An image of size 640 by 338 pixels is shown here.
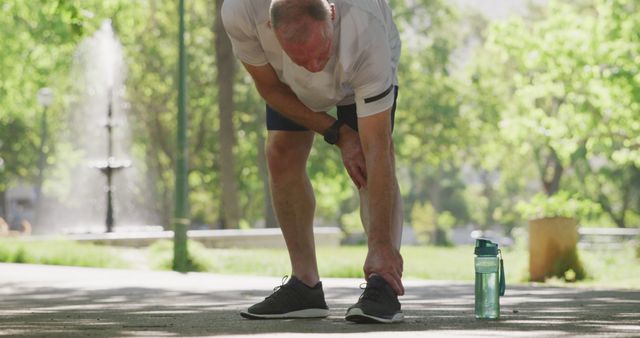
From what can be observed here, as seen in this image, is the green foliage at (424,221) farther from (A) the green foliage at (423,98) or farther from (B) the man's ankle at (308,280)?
(B) the man's ankle at (308,280)

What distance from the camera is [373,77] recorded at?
224 inches

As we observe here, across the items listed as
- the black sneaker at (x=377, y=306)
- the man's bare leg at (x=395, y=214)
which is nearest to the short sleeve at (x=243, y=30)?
the man's bare leg at (x=395, y=214)

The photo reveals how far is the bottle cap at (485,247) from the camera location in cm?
594

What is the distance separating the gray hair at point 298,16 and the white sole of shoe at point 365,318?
116cm

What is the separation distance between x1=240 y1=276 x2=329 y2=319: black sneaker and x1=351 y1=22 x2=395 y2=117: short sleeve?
39.7 inches

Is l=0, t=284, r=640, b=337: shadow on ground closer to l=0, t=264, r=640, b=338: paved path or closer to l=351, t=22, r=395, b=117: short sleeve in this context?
l=0, t=264, r=640, b=338: paved path

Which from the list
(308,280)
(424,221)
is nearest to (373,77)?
(308,280)

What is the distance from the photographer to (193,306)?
8117mm

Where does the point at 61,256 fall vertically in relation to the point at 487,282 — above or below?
above

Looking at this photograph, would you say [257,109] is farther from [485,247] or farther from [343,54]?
[343,54]

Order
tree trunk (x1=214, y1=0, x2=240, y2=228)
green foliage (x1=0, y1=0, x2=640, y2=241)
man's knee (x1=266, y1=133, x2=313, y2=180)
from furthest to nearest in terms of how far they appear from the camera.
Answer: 1. tree trunk (x1=214, y1=0, x2=240, y2=228)
2. green foliage (x1=0, y1=0, x2=640, y2=241)
3. man's knee (x1=266, y1=133, x2=313, y2=180)

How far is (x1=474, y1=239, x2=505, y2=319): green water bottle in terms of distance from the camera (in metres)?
6.00

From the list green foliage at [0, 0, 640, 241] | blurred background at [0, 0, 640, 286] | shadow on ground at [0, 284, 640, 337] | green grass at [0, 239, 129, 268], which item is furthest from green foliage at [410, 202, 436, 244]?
shadow on ground at [0, 284, 640, 337]

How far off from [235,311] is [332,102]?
5.65 ft
